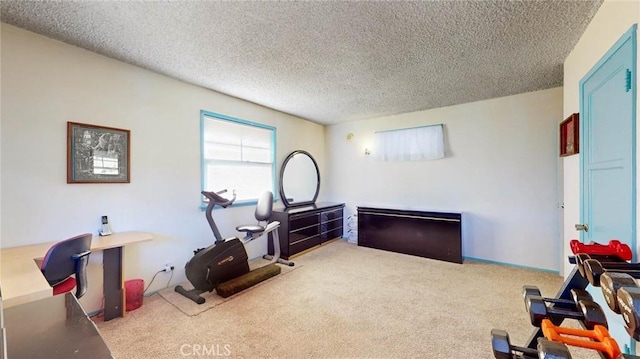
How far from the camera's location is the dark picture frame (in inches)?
84.9

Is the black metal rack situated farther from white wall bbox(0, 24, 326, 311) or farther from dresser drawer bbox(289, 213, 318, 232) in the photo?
white wall bbox(0, 24, 326, 311)

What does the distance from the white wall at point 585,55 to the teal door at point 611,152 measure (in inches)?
4.0

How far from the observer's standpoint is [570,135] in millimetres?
2309

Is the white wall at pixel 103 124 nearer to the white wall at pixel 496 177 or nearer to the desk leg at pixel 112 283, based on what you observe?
the desk leg at pixel 112 283

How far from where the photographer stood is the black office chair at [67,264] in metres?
1.63

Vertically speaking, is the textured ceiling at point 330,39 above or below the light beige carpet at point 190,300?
above

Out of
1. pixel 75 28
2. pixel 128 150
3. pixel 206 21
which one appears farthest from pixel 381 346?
pixel 75 28

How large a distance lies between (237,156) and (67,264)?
92.3 inches

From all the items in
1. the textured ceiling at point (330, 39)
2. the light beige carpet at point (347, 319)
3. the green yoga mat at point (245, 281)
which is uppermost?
the textured ceiling at point (330, 39)

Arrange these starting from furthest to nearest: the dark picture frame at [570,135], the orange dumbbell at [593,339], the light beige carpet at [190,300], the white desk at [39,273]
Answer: the light beige carpet at [190,300] → the dark picture frame at [570,135] → the white desk at [39,273] → the orange dumbbell at [593,339]

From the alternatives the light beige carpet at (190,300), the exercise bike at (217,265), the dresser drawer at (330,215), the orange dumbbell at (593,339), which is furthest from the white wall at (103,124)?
the orange dumbbell at (593,339)

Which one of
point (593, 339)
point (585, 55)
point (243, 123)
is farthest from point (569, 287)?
point (243, 123)

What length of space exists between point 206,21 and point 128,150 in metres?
1.62

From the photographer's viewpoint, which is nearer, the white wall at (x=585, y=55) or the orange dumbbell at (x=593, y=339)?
the orange dumbbell at (x=593, y=339)
